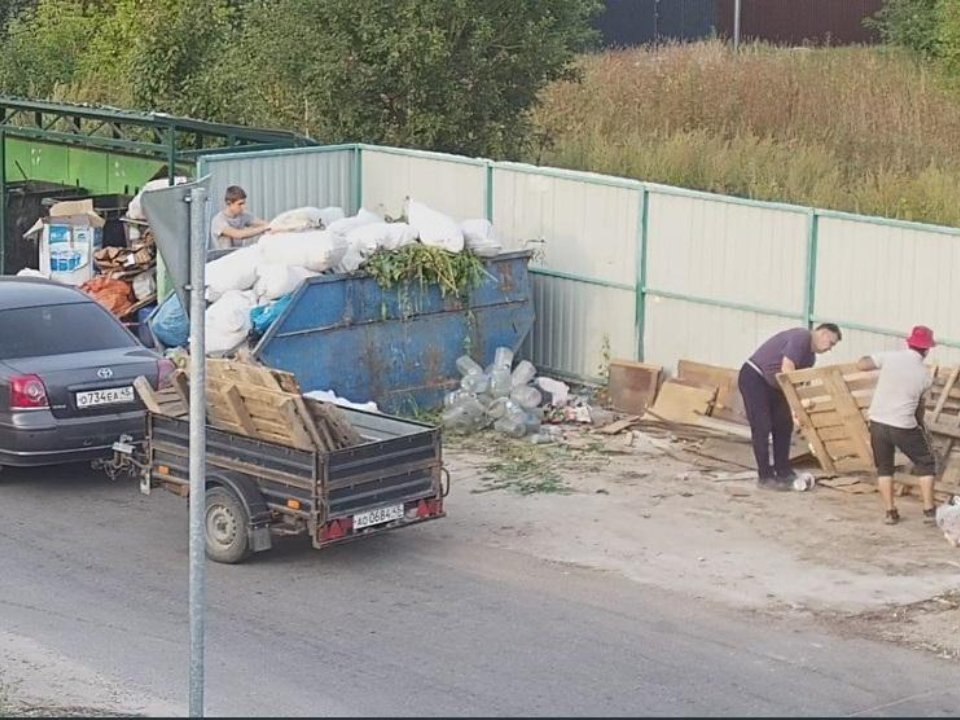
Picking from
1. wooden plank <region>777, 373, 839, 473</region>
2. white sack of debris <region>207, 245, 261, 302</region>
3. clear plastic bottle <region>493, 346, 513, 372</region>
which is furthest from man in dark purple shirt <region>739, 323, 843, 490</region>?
white sack of debris <region>207, 245, 261, 302</region>

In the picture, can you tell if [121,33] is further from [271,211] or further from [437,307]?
[437,307]

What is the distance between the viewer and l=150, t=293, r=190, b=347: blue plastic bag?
1670 centimetres

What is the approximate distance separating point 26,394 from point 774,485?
569 centimetres

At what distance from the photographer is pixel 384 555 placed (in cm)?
1230

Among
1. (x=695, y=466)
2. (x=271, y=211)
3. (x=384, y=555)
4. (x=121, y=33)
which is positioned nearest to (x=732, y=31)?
(x=121, y=33)

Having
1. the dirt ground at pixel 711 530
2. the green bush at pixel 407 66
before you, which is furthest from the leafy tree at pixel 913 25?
the dirt ground at pixel 711 530

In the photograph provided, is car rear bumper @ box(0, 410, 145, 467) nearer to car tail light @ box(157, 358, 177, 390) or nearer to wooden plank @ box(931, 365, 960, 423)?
car tail light @ box(157, 358, 177, 390)

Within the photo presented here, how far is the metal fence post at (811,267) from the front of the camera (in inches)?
609

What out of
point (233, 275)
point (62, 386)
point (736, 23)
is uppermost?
point (736, 23)

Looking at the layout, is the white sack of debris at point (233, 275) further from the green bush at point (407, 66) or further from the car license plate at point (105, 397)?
the green bush at point (407, 66)

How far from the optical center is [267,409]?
11.9 meters

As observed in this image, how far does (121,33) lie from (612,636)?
24763 millimetres

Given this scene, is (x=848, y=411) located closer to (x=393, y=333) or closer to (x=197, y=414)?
(x=393, y=333)

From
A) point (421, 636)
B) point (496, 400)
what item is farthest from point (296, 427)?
point (496, 400)
